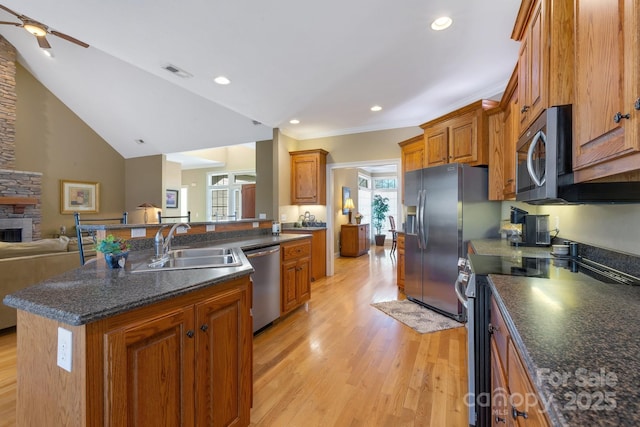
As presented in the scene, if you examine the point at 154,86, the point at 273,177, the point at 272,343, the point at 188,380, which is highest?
the point at 154,86

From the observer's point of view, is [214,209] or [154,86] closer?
[154,86]

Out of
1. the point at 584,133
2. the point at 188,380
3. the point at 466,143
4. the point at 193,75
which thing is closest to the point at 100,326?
the point at 188,380

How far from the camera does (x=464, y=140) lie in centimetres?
321

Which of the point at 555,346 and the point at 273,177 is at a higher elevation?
the point at 273,177

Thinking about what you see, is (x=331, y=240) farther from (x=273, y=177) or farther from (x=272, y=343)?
(x=272, y=343)

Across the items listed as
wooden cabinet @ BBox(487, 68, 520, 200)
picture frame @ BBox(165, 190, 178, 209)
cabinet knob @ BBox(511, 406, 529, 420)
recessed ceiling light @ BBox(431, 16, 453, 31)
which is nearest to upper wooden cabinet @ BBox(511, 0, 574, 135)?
recessed ceiling light @ BBox(431, 16, 453, 31)

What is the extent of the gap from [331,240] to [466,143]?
2.79 m

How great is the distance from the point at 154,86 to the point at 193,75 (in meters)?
2.37

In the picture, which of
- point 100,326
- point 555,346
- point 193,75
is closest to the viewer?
point 555,346

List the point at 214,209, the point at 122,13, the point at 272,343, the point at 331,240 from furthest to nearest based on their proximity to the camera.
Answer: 1. the point at 214,209
2. the point at 331,240
3. the point at 272,343
4. the point at 122,13

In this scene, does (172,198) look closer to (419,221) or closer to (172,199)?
(172,199)

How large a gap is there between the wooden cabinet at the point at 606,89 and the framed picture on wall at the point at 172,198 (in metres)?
8.38

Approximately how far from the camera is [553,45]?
46.9 inches

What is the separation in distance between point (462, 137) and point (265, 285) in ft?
8.81
